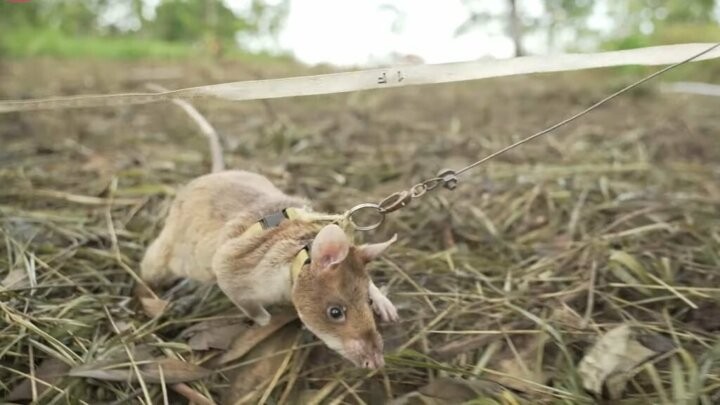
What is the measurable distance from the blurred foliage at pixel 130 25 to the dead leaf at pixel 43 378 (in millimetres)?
6975

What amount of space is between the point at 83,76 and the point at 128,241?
18.0ft

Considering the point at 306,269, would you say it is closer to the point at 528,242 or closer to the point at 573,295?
the point at 573,295

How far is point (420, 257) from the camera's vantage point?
3.21 meters

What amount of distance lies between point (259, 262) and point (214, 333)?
0.35 meters

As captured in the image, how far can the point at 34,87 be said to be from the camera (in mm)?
7137

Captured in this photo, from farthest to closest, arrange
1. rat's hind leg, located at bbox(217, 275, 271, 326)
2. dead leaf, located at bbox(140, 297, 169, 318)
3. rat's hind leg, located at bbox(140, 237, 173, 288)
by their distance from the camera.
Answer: rat's hind leg, located at bbox(140, 237, 173, 288) → dead leaf, located at bbox(140, 297, 169, 318) → rat's hind leg, located at bbox(217, 275, 271, 326)

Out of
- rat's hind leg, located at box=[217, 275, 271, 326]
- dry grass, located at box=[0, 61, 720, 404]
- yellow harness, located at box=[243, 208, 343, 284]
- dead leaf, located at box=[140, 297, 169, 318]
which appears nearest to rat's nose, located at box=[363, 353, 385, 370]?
dry grass, located at box=[0, 61, 720, 404]

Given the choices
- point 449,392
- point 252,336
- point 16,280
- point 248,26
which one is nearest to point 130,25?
point 248,26

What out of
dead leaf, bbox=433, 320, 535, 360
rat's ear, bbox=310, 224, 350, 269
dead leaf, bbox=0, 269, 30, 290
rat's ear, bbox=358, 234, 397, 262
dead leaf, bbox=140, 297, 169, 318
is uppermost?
rat's ear, bbox=310, 224, 350, 269

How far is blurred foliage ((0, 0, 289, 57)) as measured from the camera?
9.42 metres

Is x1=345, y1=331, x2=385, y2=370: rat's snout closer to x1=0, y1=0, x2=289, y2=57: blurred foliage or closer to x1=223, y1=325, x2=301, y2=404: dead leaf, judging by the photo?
x1=223, y1=325, x2=301, y2=404: dead leaf

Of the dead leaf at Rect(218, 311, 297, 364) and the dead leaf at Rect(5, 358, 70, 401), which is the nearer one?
the dead leaf at Rect(5, 358, 70, 401)

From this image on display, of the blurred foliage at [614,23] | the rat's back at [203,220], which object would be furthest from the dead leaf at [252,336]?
the blurred foliage at [614,23]

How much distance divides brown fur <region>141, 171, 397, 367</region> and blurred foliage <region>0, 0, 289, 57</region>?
6278mm
